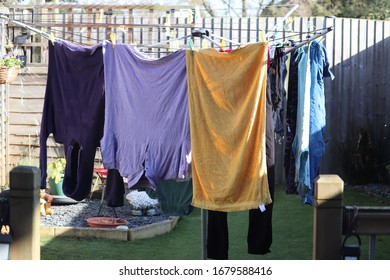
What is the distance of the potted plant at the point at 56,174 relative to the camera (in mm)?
8758

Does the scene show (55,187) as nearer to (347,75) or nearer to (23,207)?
(347,75)

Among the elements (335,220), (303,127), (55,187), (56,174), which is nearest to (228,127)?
(303,127)

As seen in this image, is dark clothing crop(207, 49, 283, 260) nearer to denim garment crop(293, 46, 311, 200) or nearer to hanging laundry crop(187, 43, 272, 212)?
hanging laundry crop(187, 43, 272, 212)

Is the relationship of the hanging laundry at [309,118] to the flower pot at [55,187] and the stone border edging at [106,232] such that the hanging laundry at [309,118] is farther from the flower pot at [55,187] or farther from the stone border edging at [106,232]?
the flower pot at [55,187]

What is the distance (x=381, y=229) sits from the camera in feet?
12.2

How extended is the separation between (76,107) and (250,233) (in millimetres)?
1407

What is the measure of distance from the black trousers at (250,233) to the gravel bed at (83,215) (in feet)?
9.84

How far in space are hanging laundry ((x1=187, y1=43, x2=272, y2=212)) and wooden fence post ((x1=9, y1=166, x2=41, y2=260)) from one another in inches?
48.7

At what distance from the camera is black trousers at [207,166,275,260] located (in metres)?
4.81

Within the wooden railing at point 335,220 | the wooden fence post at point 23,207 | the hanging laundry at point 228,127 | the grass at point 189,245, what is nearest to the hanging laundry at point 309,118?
the hanging laundry at point 228,127

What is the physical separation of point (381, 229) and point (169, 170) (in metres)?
1.59

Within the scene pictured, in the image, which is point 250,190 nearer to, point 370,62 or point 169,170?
point 169,170

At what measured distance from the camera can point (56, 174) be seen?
8.74 meters
